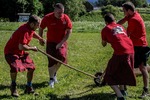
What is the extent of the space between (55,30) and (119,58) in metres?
2.30

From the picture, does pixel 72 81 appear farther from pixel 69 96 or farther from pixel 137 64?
pixel 137 64

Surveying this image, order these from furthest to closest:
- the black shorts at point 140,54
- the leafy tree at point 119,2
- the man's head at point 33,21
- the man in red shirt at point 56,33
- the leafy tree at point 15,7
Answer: the leafy tree at point 119,2
the leafy tree at point 15,7
the man in red shirt at point 56,33
the black shorts at point 140,54
the man's head at point 33,21

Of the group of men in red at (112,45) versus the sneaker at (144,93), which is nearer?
the group of men in red at (112,45)

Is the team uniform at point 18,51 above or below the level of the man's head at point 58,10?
below

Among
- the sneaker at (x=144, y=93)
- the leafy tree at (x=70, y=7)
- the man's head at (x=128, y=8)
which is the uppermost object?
the man's head at (x=128, y=8)

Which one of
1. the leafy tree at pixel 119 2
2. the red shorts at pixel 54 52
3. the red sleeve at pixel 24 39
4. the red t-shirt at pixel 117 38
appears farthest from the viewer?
the leafy tree at pixel 119 2

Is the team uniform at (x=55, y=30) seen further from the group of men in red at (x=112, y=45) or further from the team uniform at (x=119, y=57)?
the team uniform at (x=119, y=57)

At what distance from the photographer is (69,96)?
838 centimetres

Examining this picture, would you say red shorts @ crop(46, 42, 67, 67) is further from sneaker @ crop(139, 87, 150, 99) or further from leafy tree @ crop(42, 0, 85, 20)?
leafy tree @ crop(42, 0, 85, 20)

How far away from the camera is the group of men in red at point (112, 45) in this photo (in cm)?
746

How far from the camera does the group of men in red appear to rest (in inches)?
294

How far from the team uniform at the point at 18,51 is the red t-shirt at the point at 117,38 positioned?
1.57 meters

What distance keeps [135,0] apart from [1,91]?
4539 inches

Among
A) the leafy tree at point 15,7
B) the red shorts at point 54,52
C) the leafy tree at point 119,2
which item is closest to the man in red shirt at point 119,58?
the red shorts at point 54,52
